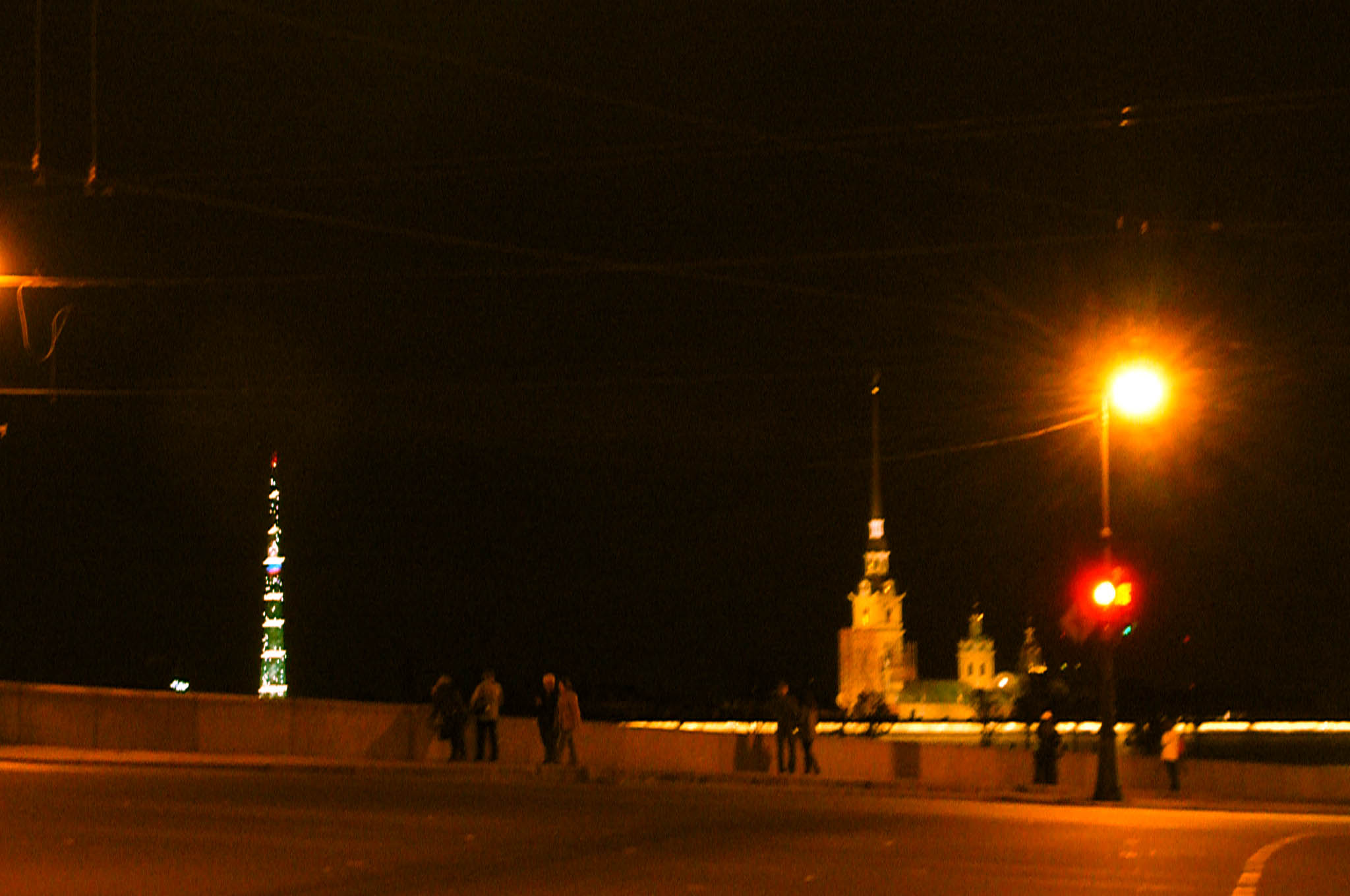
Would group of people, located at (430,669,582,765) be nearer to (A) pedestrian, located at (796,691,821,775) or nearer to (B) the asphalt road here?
(A) pedestrian, located at (796,691,821,775)

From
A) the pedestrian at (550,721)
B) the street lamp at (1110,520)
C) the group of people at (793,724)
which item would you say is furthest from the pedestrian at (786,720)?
the street lamp at (1110,520)

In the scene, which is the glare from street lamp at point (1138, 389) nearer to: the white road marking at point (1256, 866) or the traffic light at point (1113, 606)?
the traffic light at point (1113, 606)

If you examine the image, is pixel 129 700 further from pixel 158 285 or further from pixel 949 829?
pixel 949 829

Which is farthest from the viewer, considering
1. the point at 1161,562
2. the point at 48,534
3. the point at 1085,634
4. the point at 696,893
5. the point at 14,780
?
the point at 48,534

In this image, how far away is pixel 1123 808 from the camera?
997 inches

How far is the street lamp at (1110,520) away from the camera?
25.9 meters

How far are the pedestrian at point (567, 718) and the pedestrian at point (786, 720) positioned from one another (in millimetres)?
3610

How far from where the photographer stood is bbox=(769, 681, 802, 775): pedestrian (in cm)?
2922

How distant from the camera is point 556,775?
86.7ft

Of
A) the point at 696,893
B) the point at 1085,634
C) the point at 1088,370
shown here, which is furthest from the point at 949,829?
the point at 1088,370

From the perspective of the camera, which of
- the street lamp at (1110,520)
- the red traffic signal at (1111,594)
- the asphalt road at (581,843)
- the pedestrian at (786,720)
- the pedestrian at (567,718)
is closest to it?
the asphalt road at (581,843)

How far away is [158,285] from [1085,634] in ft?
49.5

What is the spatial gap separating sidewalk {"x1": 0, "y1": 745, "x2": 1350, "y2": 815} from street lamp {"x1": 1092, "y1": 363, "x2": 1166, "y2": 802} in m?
0.57

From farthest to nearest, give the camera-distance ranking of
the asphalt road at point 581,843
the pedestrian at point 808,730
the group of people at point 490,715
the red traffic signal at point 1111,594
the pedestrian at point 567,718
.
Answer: the pedestrian at point 808,730, the red traffic signal at point 1111,594, the pedestrian at point 567,718, the group of people at point 490,715, the asphalt road at point 581,843
